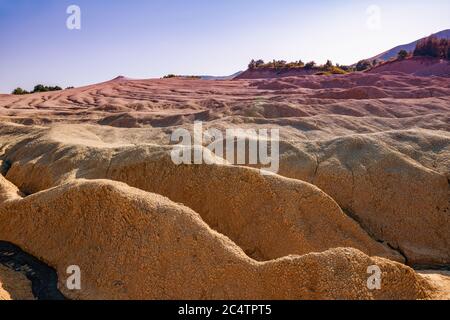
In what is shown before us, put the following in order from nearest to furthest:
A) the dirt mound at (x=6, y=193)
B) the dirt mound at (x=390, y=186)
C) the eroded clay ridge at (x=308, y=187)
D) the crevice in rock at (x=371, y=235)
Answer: the dirt mound at (x=6, y=193), the eroded clay ridge at (x=308, y=187), the crevice in rock at (x=371, y=235), the dirt mound at (x=390, y=186)

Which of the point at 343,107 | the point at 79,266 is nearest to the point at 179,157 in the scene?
the point at 79,266

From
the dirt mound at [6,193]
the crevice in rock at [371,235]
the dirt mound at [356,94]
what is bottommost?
the crevice in rock at [371,235]

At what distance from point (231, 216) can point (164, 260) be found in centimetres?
120

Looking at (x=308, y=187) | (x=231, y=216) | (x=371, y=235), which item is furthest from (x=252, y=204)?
(x=371, y=235)

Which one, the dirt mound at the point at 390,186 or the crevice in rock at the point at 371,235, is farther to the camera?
the dirt mound at the point at 390,186

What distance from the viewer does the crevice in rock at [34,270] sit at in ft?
8.08

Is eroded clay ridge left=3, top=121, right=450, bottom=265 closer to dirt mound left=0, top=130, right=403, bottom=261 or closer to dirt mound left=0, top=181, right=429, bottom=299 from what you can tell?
dirt mound left=0, top=130, right=403, bottom=261

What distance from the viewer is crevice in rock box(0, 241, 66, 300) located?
2463 millimetres

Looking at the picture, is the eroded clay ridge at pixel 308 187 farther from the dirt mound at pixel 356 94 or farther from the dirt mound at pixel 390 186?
the dirt mound at pixel 356 94

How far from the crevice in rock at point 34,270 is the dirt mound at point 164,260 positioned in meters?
0.05

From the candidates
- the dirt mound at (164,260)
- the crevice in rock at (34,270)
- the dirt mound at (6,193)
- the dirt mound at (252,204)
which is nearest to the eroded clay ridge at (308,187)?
the dirt mound at (252,204)

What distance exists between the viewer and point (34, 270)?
266cm

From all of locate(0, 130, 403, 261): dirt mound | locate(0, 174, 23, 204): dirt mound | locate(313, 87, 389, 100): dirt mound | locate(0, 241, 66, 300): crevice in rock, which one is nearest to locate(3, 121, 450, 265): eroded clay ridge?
locate(0, 130, 403, 261): dirt mound

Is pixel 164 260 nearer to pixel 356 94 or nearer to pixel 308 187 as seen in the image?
pixel 308 187
